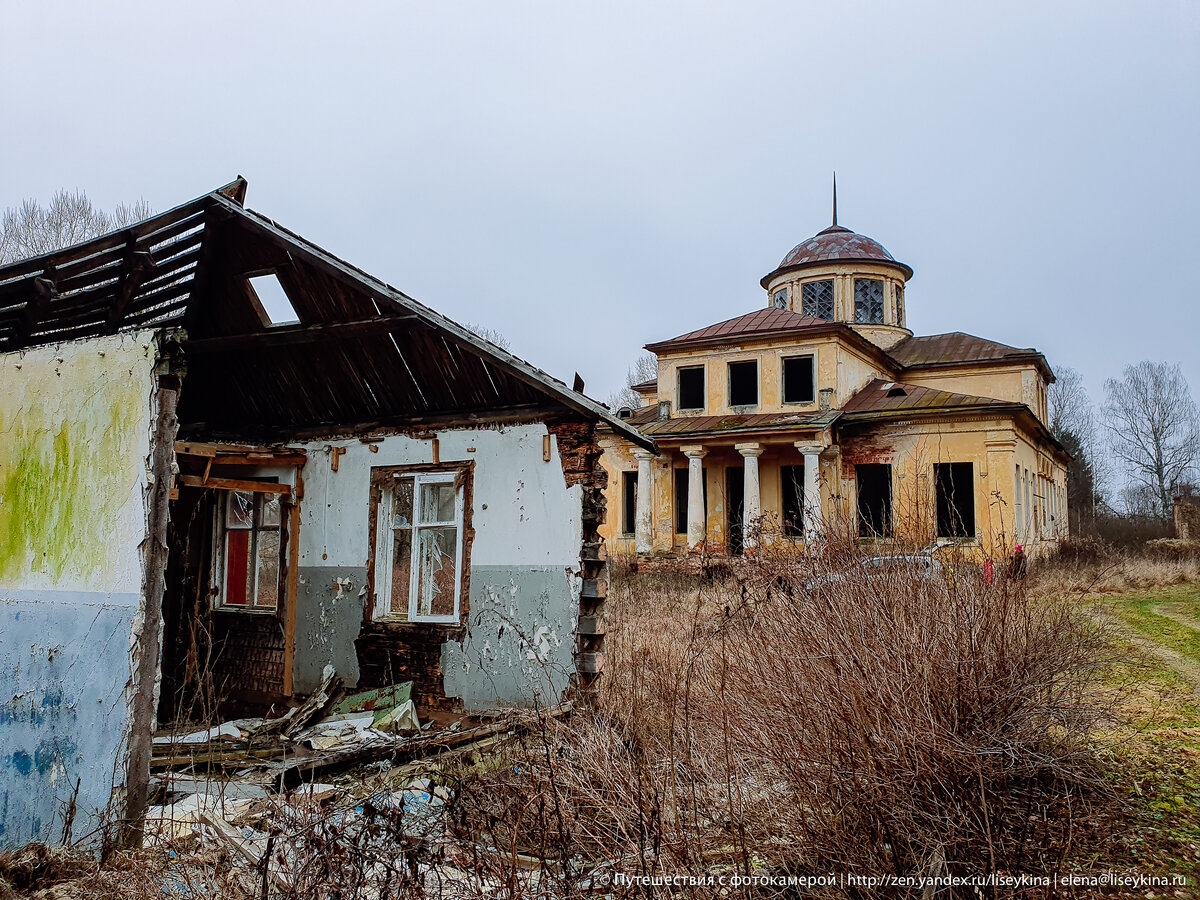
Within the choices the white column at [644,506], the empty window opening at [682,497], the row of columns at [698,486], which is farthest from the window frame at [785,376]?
the white column at [644,506]

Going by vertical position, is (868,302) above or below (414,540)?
above

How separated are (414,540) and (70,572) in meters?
3.92

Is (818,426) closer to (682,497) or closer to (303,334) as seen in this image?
(682,497)

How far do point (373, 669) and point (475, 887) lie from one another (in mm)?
5752

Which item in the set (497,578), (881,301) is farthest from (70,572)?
(881,301)

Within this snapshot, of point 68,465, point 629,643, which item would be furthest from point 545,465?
point 68,465

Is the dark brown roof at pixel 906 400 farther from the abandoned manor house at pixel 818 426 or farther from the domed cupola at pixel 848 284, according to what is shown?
the domed cupola at pixel 848 284

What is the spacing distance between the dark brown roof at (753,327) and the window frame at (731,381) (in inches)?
32.1

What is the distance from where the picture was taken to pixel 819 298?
3048 centimetres

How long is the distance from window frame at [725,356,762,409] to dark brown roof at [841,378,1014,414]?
2.49 m

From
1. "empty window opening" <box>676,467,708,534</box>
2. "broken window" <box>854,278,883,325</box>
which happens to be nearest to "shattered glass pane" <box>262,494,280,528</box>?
"empty window opening" <box>676,467,708,534</box>

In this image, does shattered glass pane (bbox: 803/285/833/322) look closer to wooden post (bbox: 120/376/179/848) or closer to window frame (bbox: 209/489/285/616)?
window frame (bbox: 209/489/285/616)

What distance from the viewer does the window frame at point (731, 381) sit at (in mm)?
25578

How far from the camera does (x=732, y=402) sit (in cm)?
2619
